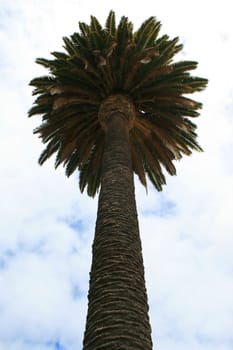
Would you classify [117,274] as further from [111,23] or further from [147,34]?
[111,23]

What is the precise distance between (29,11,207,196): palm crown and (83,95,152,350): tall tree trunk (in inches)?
148

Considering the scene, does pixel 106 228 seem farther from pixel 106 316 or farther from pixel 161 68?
pixel 161 68

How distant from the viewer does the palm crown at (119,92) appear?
1231 cm

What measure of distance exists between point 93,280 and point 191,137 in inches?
337

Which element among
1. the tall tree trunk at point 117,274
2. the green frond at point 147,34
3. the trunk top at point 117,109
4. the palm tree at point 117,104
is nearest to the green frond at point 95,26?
the palm tree at point 117,104

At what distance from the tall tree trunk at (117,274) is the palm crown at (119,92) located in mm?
3747

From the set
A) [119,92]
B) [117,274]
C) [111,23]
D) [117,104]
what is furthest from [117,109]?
[117,274]

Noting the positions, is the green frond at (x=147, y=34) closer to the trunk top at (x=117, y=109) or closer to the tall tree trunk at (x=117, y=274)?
the trunk top at (x=117, y=109)

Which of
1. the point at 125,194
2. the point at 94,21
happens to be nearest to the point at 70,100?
the point at 94,21

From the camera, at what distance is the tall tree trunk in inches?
210

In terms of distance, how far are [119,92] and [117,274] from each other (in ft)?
23.4

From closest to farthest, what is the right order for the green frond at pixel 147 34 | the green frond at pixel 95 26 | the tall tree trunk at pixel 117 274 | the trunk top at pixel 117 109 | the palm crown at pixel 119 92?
the tall tree trunk at pixel 117 274 → the trunk top at pixel 117 109 → the palm crown at pixel 119 92 → the green frond at pixel 147 34 → the green frond at pixel 95 26

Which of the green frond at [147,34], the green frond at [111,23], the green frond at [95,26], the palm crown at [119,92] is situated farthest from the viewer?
the green frond at [111,23]

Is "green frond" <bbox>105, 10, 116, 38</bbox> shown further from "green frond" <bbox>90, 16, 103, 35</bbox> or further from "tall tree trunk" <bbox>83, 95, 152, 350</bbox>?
"tall tree trunk" <bbox>83, 95, 152, 350</bbox>
